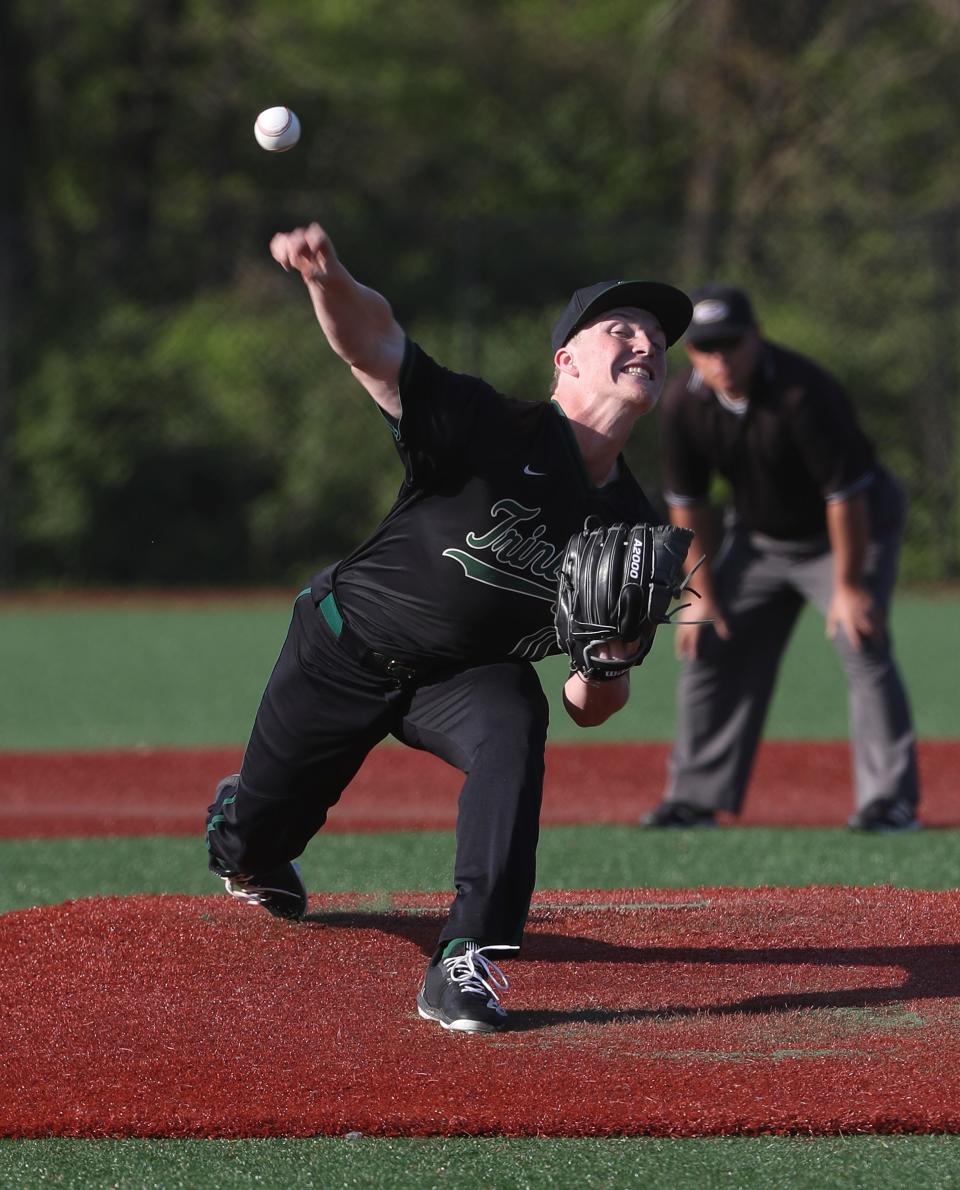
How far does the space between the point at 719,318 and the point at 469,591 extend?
270cm

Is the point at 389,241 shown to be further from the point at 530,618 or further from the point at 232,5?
the point at 530,618

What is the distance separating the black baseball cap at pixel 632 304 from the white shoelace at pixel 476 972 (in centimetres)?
140

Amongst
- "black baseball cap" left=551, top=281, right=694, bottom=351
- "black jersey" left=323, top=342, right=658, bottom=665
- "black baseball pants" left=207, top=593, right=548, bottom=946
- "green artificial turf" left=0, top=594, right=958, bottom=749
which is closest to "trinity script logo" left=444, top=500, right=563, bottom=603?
"black jersey" left=323, top=342, right=658, bottom=665

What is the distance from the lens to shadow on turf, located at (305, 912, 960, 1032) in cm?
396

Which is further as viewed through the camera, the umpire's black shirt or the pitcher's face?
the umpire's black shirt

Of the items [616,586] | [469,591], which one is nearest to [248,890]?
[469,591]

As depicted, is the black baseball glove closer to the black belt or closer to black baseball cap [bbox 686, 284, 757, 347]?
the black belt

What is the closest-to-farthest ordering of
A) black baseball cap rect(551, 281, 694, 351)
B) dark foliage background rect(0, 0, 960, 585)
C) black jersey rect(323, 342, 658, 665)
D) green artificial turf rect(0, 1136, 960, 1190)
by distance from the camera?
green artificial turf rect(0, 1136, 960, 1190) → black jersey rect(323, 342, 658, 665) → black baseball cap rect(551, 281, 694, 351) → dark foliage background rect(0, 0, 960, 585)

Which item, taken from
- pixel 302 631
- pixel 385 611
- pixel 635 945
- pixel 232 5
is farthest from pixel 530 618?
pixel 232 5

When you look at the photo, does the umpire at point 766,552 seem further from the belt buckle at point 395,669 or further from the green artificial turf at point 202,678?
the green artificial turf at point 202,678

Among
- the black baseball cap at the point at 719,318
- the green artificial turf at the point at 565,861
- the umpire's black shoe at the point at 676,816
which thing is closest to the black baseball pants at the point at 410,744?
the green artificial turf at the point at 565,861

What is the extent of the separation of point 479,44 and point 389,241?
15.9 meters

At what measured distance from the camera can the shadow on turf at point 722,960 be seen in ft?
13.0

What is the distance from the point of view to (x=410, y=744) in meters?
4.34
